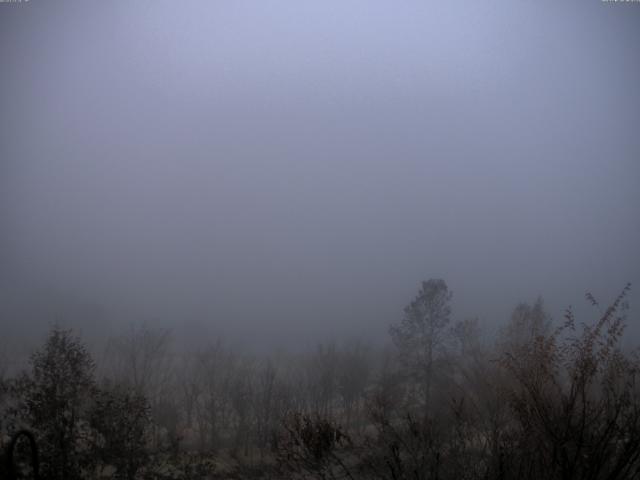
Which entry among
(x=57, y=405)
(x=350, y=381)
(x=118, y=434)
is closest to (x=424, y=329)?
(x=350, y=381)

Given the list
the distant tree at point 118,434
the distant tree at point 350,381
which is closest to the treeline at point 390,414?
the distant tree at point 118,434

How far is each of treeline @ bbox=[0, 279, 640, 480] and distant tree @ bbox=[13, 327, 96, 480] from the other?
0.20 feet

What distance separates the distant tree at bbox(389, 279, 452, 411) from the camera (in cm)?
3575

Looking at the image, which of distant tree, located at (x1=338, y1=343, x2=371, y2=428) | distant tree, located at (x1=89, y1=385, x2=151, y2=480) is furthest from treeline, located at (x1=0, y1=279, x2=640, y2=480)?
distant tree, located at (x1=338, y1=343, x2=371, y2=428)

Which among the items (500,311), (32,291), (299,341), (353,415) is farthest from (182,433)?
(500,311)

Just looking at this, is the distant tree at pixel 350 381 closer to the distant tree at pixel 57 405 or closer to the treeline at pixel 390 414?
the treeline at pixel 390 414

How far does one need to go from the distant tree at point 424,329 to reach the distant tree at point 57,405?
2636 cm

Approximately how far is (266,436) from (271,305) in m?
112

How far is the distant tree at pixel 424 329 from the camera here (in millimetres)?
35750

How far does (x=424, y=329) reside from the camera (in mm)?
36500

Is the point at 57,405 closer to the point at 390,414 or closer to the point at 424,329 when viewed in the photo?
the point at 390,414

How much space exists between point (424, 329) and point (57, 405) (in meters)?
29.5

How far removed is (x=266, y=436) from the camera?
36469 millimetres

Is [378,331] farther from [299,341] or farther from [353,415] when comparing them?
[353,415]
